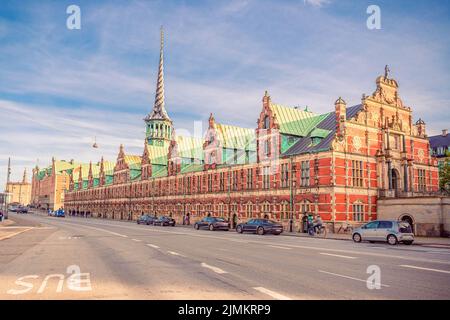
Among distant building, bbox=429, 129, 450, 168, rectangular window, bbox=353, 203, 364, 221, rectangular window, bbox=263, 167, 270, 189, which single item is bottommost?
rectangular window, bbox=353, 203, 364, 221

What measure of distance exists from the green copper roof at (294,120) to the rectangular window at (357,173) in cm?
845

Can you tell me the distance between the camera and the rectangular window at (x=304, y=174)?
4241cm

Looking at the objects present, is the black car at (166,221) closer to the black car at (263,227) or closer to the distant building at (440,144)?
the black car at (263,227)

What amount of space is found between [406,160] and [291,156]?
13.9 metres

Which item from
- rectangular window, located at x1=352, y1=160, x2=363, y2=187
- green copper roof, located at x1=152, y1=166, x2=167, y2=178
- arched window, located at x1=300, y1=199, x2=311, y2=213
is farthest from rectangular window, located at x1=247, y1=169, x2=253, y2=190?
green copper roof, located at x1=152, y1=166, x2=167, y2=178

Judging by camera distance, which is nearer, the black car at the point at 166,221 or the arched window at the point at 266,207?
the arched window at the point at 266,207

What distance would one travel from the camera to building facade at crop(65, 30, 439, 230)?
40.8 metres

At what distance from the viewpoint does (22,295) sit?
8.90 metres

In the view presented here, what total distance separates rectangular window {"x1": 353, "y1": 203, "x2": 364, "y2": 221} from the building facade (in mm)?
105

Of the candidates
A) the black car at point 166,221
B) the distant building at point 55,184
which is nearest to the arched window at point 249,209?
the black car at point 166,221

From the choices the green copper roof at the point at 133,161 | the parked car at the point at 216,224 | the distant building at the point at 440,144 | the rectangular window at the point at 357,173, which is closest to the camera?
the rectangular window at the point at 357,173

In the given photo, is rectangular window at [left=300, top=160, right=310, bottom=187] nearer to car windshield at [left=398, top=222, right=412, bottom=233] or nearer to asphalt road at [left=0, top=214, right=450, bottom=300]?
car windshield at [left=398, top=222, right=412, bottom=233]

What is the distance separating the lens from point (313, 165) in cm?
4166
